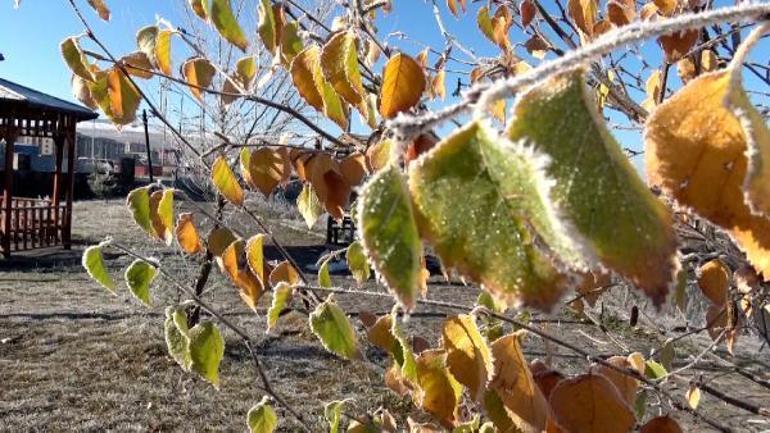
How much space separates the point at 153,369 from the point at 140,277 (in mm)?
4066

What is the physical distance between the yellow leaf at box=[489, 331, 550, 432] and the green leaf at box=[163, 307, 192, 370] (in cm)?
60

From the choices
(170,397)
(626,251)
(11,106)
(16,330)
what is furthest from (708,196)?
(11,106)

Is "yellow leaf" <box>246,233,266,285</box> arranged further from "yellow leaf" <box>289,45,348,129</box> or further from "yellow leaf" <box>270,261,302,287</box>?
"yellow leaf" <box>289,45,348,129</box>

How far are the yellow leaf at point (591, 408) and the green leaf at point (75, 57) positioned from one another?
927 mm

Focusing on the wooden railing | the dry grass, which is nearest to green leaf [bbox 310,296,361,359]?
the dry grass

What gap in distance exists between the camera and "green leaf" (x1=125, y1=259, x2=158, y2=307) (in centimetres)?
134

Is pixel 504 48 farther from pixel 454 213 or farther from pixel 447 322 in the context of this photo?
pixel 454 213

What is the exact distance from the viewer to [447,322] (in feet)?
2.87

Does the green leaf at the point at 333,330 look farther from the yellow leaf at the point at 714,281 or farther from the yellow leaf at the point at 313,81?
the yellow leaf at the point at 714,281

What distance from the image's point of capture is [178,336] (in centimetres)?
125

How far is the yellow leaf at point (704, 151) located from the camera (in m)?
0.35

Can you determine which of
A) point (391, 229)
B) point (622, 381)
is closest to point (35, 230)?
point (622, 381)

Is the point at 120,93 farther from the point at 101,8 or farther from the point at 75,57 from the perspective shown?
the point at 101,8

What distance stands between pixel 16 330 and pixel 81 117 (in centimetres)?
637
